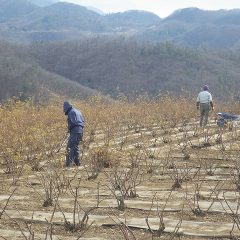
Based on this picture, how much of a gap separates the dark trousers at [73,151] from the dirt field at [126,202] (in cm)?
24

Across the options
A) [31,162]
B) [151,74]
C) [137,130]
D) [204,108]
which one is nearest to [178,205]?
[31,162]

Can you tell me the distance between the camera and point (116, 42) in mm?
115438

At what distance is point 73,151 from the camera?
31.5ft

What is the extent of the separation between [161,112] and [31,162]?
25.3 ft

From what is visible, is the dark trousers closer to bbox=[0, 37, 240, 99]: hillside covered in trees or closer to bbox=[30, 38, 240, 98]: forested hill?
bbox=[0, 37, 240, 99]: hillside covered in trees

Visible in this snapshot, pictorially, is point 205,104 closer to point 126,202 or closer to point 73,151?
point 73,151

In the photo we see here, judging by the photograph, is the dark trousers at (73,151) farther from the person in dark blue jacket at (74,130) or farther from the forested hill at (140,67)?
the forested hill at (140,67)

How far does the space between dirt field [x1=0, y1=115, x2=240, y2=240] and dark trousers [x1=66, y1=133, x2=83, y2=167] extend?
0.80ft

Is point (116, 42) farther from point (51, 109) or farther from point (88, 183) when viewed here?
point (88, 183)

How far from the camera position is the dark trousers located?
9.30 meters

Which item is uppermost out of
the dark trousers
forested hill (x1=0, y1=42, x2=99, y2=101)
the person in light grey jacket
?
the person in light grey jacket

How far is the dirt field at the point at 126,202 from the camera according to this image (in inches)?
192

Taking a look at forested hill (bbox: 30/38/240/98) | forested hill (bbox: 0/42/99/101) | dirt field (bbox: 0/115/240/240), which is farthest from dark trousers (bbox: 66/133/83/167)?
forested hill (bbox: 30/38/240/98)

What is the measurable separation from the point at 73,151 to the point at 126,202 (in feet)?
11.7
